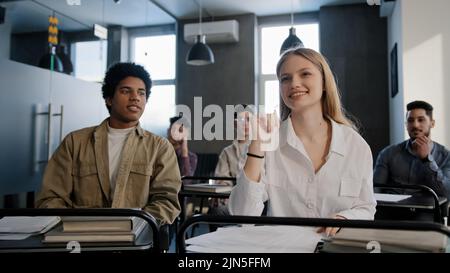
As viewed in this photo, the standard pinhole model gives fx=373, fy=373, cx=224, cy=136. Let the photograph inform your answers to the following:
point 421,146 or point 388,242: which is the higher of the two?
point 421,146

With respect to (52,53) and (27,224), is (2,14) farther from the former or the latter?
(27,224)

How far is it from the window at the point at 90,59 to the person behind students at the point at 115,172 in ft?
9.46

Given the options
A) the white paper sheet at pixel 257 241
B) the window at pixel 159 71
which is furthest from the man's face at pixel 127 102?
the window at pixel 159 71

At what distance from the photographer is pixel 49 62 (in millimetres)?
3904

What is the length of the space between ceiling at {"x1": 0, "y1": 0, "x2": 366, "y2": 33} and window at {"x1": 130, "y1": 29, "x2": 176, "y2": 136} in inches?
10.9

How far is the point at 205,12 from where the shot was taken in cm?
601

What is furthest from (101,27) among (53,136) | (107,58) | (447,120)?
(447,120)

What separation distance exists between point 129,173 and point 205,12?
488cm

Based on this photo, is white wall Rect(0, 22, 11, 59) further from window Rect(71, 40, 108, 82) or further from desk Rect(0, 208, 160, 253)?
desk Rect(0, 208, 160, 253)

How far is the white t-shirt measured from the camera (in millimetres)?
1654

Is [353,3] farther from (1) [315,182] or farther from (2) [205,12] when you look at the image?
(1) [315,182]

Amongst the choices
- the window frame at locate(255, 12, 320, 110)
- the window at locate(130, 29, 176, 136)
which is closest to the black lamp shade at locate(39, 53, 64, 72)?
the window at locate(130, 29, 176, 136)

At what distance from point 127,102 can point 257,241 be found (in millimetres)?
1134

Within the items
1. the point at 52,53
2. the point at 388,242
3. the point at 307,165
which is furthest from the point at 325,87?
the point at 52,53
